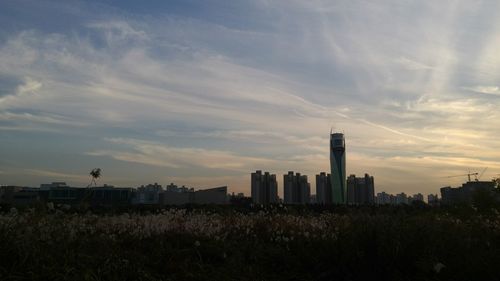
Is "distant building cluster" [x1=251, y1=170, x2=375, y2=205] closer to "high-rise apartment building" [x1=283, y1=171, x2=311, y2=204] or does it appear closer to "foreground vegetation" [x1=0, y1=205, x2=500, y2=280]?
"high-rise apartment building" [x1=283, y1=171, x2=311, y2=204]

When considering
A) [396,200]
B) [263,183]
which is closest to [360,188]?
[263,183]

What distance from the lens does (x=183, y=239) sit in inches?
278

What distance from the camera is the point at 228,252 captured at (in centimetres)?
646

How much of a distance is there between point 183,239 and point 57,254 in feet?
7.58

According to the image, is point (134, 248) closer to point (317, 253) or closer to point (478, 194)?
point (317, 253)

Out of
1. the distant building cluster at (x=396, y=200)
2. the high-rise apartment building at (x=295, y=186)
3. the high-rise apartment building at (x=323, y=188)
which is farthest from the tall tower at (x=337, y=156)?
the distant building cluster at (x=396, y=200)

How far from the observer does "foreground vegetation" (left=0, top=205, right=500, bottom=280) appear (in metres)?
4.93

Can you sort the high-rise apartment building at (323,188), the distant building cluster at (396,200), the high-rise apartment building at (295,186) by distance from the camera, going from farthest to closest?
the high-rise apartment building at (323,188)
the high-rise apartment building at (295,186)
the distant building cluster at (396,200)

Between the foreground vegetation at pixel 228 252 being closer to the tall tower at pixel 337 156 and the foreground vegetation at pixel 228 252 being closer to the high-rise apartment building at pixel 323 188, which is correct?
the high-rise apartment building at pixel 323 188

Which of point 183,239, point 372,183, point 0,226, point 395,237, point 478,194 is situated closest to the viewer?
point 0,226

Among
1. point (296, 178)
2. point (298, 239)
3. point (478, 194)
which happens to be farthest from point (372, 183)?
point (298, 239)

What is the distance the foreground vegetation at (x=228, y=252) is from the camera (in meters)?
4.93

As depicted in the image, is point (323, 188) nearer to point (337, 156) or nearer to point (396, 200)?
point (337, 156)

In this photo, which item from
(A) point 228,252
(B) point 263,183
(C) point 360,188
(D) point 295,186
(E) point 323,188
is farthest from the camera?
(E) point 323,188
